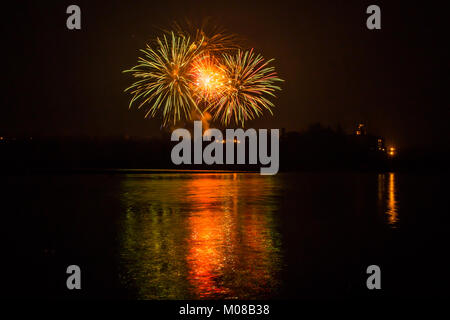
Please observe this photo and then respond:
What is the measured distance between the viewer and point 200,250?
8469 millimetres

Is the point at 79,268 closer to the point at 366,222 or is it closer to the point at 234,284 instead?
the point at 234,284

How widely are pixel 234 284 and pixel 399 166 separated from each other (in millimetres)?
42584

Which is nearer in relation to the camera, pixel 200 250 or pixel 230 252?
pixel 230 252

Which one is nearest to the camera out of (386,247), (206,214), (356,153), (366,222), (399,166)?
(386,247)

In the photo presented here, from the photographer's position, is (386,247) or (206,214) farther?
(206,214)

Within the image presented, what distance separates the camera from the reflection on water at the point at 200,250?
6246 mm

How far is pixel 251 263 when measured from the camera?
7484 millimetres

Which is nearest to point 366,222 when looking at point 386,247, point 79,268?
point 386,247

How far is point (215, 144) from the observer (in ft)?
190

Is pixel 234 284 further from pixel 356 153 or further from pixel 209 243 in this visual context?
pixel 356 153

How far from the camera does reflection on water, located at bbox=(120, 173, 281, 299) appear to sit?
6246mm

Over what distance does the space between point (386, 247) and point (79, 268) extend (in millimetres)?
5216
